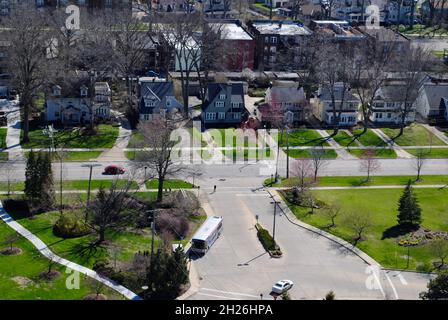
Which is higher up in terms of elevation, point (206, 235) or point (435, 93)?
point (435, 93)

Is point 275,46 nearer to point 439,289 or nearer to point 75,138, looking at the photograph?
point 75,138

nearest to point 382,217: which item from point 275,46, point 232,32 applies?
point 275,46

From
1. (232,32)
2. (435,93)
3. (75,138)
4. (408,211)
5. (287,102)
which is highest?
(232,32)

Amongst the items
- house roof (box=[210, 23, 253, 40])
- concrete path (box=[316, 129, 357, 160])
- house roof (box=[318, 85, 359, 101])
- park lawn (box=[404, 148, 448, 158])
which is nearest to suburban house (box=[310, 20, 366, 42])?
house roof (box=[210, 23, 253, 40])

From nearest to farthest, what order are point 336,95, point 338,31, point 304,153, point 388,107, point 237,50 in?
1. point 304,153
2. point 336,95
3. point 388,107
4. point 237,50
5. point 338,31

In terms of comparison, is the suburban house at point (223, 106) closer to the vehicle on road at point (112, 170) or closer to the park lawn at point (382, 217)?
the vehicle on road at point (112, 170)

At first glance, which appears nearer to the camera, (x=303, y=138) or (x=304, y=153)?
(x=304, y=153)
